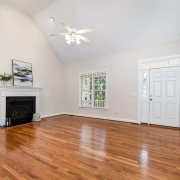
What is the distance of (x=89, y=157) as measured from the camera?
2367mm

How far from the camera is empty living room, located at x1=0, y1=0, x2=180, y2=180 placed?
7.30ft

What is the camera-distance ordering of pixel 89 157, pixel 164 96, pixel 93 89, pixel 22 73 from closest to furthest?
1. pixel 89 157
2. pixel 164 96
3. pixel 22 73
4. pixel 93 89

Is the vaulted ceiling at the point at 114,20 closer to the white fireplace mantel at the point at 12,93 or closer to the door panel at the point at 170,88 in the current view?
the door panel at the point at 170,88

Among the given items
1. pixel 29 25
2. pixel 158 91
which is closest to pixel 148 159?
pixel 158 91

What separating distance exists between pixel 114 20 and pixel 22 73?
165 inches

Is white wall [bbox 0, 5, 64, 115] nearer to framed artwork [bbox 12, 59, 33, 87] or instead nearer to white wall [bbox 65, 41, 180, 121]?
framed artwork [bbox 12, 59, 33, 87]

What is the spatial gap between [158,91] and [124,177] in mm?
3839

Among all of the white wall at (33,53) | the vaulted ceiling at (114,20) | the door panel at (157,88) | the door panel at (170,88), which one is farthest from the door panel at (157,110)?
the white wall at (33,53)

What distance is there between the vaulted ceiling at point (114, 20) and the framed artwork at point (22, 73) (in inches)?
76.4

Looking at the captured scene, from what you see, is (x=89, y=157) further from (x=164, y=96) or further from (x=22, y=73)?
(x=22, y=73)

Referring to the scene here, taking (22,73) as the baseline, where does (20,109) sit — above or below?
below

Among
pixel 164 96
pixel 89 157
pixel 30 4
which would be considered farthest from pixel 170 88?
pixel 30 4

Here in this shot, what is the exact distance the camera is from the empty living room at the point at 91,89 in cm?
223

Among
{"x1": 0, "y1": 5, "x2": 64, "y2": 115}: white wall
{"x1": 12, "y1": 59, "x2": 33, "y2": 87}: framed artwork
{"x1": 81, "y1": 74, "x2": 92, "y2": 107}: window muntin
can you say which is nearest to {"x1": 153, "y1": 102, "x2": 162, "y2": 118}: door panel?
{"x1": 81, "y1": 74, "x2": 92, "y2": 107}: window muntin
